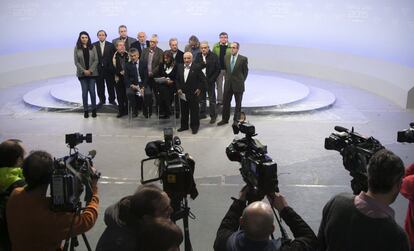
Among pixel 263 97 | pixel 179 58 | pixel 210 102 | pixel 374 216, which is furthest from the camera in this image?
pixel 263 97

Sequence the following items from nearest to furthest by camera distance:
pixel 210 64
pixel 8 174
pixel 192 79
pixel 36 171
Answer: pixel 36 171
pixel 8 174
pixel 192 79
pixel 210 64

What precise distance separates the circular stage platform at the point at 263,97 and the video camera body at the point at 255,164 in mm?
5486

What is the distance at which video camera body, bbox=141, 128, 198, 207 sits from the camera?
2.82 meters

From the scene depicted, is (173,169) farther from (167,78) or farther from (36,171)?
(167,78)

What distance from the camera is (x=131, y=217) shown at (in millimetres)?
2273

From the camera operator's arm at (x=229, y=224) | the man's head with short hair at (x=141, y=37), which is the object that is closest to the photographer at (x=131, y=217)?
the camera operator's arm at (x=229, y=224)

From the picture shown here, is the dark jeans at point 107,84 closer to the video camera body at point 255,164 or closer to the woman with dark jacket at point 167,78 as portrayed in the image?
the woman with dark jacket at point 167,78

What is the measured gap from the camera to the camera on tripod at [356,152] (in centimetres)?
293

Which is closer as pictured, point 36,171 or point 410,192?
point 36,171

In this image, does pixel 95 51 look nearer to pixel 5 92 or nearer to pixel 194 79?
pixel 194 79

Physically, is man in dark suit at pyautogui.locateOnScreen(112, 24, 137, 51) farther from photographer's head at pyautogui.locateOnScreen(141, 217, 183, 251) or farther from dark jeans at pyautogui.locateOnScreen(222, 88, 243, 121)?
photographer's head at pyautogui.locateOnScreen(141, 217, 183, 251)

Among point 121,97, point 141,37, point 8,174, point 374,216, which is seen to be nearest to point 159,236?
point 374,216

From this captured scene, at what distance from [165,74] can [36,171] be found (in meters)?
4.98

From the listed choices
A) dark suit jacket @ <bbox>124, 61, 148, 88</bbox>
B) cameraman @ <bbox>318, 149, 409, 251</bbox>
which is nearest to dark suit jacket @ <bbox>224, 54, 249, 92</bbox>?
dark suit jacket @ <bbox>124, 61, 148, 88</bbox>
